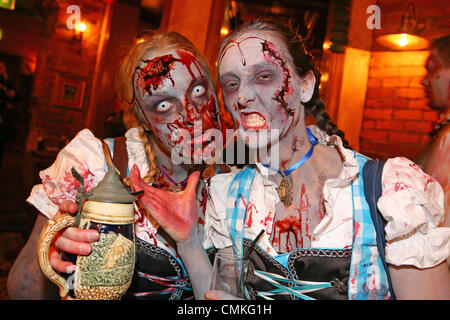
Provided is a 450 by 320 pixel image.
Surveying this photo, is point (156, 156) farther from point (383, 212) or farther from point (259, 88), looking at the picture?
point (383, 212)

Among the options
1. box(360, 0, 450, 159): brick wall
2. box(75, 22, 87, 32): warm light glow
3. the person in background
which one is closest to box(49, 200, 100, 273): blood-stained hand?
the person in background

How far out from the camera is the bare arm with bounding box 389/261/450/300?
3.43 feet

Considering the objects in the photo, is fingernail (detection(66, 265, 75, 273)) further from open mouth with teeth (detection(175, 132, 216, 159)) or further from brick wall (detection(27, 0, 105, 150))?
brick wall (detection(27, 0, 105, 150))

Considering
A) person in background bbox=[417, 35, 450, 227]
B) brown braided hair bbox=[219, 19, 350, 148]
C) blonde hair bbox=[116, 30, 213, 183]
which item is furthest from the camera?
person in background bbox=[417, 35, 450, 227]

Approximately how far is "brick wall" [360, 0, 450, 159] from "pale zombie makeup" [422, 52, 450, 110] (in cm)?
118

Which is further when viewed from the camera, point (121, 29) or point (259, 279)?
point (121, 29)

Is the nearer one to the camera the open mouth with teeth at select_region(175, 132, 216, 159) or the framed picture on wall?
the open mouth with teeth at select_region(175, 132, 216, 159)

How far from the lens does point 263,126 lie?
1383 mm

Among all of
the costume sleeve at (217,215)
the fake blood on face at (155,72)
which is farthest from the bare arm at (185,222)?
the fake blood on face at (155,72)

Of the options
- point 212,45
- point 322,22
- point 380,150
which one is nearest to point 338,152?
point 212,45

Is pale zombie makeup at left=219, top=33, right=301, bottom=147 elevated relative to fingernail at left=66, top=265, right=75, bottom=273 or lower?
elevated

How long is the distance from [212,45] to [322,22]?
10.4 feet

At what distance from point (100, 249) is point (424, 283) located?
3.04ft
